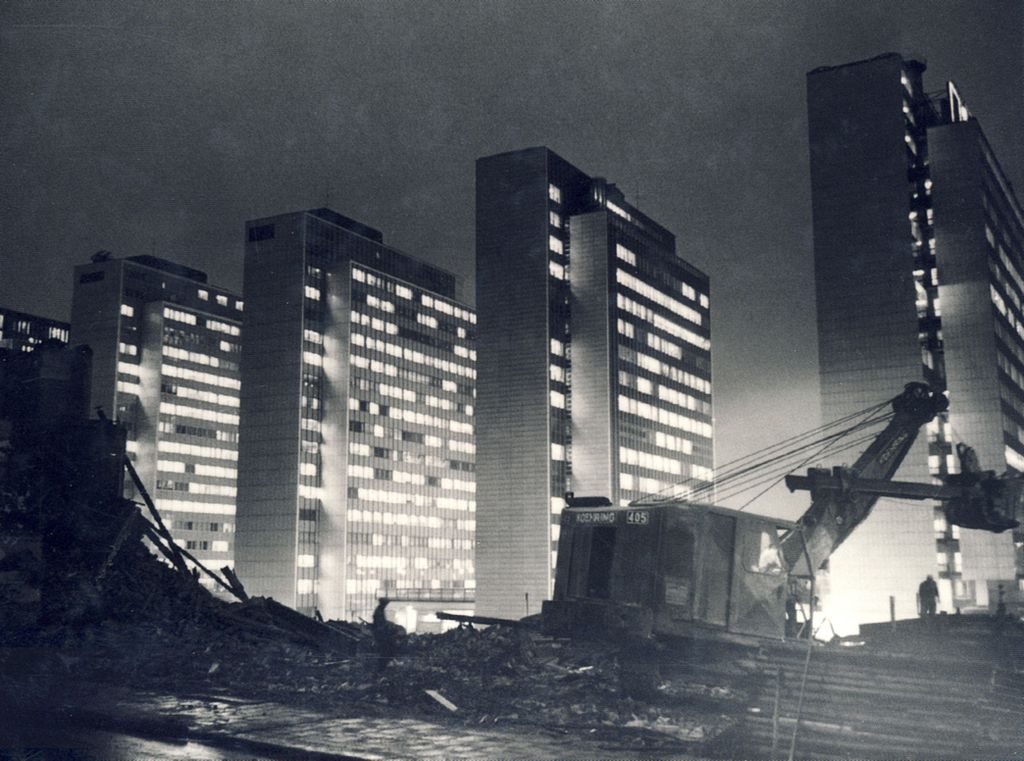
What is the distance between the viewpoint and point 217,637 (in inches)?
1247

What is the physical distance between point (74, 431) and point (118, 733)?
74.3 feet

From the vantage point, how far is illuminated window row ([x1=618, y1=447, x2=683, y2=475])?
136750mm

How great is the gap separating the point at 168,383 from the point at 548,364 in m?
83.4

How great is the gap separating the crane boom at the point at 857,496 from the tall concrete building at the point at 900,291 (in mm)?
75852

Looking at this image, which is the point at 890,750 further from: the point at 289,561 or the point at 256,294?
the point at 256,294

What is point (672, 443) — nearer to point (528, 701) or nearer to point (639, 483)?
point (639, 483)

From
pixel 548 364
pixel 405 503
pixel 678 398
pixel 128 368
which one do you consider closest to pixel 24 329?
pixel 128 368

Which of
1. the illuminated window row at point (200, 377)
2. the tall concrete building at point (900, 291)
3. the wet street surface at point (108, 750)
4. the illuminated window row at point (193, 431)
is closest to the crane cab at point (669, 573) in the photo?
the wet street surface at point (108, 750)

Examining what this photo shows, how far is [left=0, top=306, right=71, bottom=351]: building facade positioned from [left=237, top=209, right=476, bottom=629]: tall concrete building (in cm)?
6053

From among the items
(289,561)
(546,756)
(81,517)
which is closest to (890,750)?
(546,756)

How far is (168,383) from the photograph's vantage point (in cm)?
17550

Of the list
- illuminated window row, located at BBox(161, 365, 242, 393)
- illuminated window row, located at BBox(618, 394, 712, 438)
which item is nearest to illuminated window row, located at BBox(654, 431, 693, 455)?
illuminated window row, located at BBox(618, 394, 712, 438)

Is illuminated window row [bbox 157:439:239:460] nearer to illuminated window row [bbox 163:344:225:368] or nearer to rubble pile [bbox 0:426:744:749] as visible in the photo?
illuminated window row [bbox 163:344:225:368]

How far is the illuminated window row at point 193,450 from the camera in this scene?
569 ft
